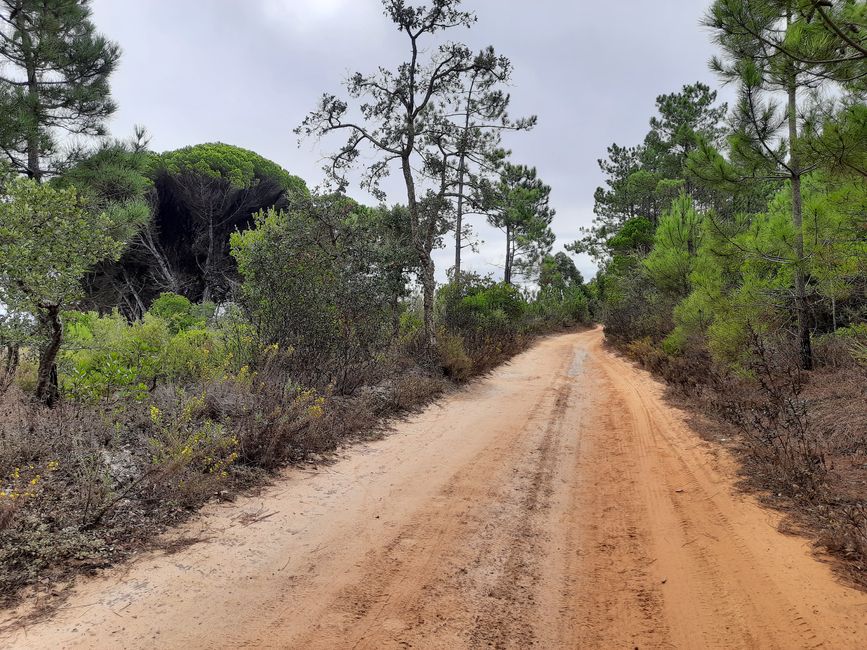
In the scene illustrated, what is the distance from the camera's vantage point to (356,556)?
3.33 meters

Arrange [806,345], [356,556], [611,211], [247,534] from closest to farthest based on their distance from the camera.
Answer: [356,556]
[247,534]
[806,345]
[611,211]

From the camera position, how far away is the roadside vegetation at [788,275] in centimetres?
419

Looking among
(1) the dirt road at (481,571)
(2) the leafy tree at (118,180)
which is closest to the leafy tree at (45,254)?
(1) the dirt road at (481,571)

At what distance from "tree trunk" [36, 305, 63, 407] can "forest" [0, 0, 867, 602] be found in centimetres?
3

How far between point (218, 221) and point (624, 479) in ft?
76.6

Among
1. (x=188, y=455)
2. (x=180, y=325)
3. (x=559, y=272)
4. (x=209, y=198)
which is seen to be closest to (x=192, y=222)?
(x=209, y=198)

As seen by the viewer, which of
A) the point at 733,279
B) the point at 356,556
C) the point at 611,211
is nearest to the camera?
the point at 356,556

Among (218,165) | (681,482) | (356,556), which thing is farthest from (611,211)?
(356,556)

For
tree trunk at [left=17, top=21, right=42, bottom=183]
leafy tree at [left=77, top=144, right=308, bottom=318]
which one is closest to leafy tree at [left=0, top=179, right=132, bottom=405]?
tree trunk at [left=17, top=21, right=42, bottom=183]

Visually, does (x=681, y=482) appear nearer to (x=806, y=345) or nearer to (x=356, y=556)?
(x=356, y=556)

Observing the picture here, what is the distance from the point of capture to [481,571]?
3125mm

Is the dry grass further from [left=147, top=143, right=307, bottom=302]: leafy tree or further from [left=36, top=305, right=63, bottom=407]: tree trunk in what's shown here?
[left=147, top=143, right=307, bottom=302]: leafy tree

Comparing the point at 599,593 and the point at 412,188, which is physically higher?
the point at 412,188

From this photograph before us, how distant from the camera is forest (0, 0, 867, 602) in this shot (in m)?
4.00
